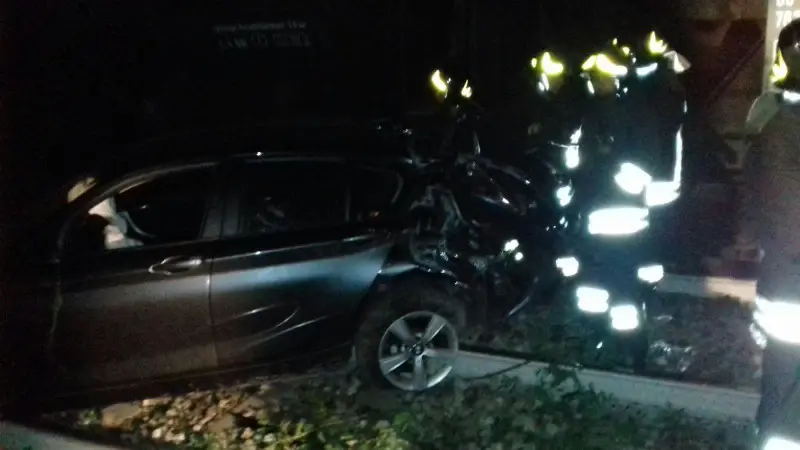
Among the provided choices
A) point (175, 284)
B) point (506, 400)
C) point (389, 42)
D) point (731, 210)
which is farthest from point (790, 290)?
point (389, 42)

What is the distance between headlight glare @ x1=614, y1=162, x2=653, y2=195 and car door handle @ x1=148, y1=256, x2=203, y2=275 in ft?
8.63

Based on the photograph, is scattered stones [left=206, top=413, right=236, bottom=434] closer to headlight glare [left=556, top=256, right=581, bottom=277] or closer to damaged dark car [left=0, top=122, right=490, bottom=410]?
damaged dark car [left=0, top=122, right=490, bottom=410]

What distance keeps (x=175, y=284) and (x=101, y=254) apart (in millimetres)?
496

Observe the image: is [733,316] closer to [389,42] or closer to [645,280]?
[645,280]

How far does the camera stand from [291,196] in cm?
556

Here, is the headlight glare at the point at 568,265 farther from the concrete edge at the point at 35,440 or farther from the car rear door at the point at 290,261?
the concrete edge at the point at 35,440

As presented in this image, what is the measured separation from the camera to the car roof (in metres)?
5.53

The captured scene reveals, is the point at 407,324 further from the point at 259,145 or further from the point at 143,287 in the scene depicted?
the point at 143,287

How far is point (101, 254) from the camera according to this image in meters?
5.35

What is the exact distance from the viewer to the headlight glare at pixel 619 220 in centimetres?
548

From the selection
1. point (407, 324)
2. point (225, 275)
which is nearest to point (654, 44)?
point (407, 324)

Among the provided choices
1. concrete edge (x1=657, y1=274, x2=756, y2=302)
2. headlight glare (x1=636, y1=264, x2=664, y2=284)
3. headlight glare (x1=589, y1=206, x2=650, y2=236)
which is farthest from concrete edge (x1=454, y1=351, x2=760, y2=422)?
concrete edge (x1=657, y1=274, x2=756, y2=302)

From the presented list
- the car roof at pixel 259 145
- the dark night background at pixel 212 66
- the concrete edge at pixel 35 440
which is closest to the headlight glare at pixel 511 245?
the car roof at pixel 259 145

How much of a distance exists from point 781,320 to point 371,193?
2669 mm
